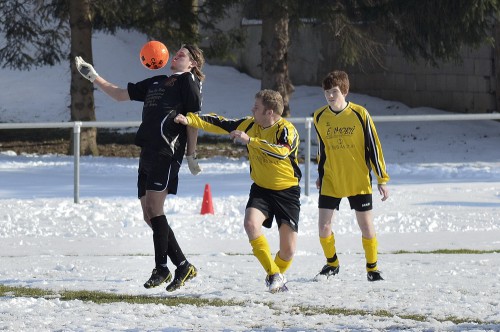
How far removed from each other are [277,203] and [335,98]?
3.31 feet

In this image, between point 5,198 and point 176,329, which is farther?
point 5,198

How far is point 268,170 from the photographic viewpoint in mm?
9180

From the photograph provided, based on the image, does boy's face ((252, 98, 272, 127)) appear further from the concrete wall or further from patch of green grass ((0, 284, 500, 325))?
the concrete wall

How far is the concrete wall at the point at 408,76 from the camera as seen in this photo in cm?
2653

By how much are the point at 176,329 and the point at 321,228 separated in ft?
8.81

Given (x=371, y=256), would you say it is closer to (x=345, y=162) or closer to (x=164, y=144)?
(x=345, y=162)

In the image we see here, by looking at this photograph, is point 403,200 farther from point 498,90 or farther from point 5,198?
point 498,90

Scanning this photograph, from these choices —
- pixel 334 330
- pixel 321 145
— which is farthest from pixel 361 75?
pixel 334 330

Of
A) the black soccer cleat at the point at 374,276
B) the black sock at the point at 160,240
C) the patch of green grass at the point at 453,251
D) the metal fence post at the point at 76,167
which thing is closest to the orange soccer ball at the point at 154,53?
the black sock at the point at 160,240

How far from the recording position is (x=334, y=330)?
287 inches

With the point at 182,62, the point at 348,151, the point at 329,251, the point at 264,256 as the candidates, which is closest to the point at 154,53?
the point at 182,62

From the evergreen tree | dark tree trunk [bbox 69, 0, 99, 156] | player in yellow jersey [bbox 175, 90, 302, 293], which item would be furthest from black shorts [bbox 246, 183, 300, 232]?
dark tree trunk [bbox 69, 0, 99, 156]

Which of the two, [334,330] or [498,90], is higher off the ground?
[498,90]

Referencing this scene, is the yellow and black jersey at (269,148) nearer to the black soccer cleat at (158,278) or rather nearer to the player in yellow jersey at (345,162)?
the player in yellow jersey at (345,162)
